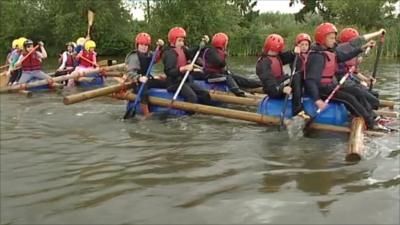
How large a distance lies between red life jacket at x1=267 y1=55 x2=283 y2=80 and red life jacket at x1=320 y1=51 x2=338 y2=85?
3.30 feet

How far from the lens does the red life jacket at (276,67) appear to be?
832cm

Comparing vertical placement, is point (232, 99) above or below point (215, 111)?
above

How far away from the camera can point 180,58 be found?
9.63 metres

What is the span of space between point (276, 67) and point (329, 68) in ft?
3.65

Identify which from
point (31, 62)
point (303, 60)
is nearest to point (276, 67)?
point (303, 60)

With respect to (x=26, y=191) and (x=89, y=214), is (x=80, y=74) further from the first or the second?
(x=89, y=214)

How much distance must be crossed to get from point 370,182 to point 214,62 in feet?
17.0

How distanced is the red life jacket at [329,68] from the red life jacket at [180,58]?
2915 millimetres

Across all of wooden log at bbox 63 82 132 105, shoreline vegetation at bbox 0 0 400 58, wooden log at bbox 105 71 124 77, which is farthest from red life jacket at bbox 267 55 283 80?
shoreline vegetation at bbox 0 0 400 58

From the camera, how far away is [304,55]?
768 cm

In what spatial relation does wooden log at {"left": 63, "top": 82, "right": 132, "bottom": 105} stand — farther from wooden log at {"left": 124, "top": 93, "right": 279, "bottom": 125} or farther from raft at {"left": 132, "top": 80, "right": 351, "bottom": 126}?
raft at {"left": 132, "top": 80, "right": 351, "bottom": 126}

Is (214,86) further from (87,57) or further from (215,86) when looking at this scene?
(87,57)

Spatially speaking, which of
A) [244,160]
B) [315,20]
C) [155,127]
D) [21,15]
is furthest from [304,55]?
[315,20]

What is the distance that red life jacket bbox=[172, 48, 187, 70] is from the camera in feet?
31.3
